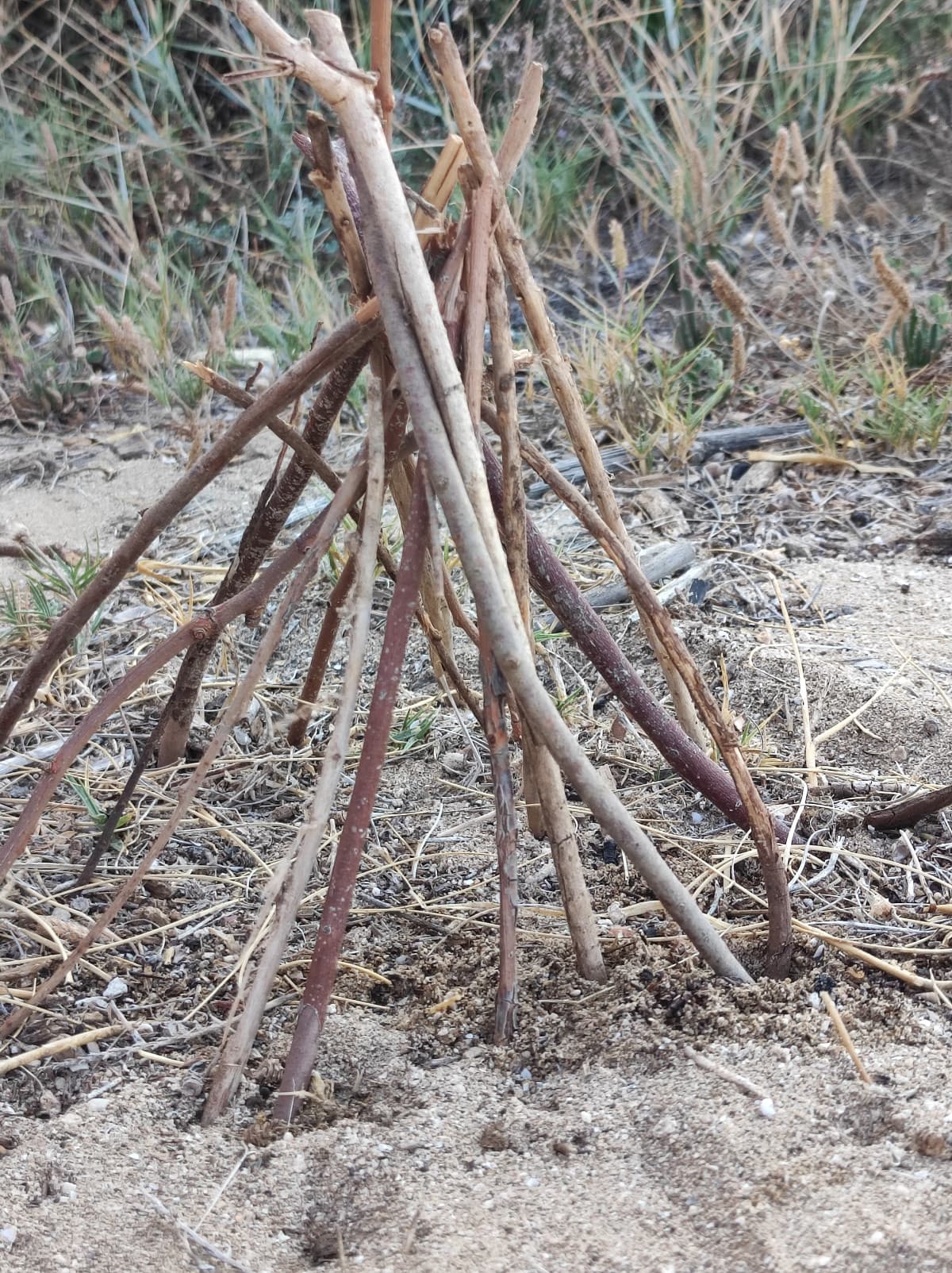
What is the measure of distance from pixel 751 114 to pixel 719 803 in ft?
11.8

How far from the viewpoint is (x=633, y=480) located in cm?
270

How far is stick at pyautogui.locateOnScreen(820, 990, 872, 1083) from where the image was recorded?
46.6 inches

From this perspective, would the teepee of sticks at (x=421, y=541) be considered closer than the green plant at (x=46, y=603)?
Yes

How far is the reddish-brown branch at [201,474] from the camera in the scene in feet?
3.96

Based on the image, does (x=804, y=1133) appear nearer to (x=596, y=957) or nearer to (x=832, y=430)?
(x=596, y=957)

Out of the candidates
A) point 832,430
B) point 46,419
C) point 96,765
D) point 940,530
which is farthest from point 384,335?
point 46,419

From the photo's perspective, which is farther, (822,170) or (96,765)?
(822,170)

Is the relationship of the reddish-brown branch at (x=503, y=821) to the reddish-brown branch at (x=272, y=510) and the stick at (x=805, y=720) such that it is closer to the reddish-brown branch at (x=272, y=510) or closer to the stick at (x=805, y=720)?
the reddish-brown branch at (x=272, y=510)

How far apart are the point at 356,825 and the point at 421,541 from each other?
29cm

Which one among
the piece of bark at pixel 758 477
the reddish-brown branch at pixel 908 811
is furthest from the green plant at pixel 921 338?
the reddish-brown branch at pixel 908 811

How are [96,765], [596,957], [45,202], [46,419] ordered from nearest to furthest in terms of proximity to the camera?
[596,957] → [96,765] → [46,419] → [45,202]

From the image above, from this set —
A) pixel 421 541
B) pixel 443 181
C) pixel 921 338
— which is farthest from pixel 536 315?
pixel 921 338

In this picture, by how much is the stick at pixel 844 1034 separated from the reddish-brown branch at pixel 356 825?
1.76ft

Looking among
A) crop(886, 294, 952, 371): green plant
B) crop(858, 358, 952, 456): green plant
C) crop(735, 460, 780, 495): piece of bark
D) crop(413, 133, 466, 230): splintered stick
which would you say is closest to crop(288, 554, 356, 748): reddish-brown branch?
crop(413, 133, 466, 230): splintered stick
